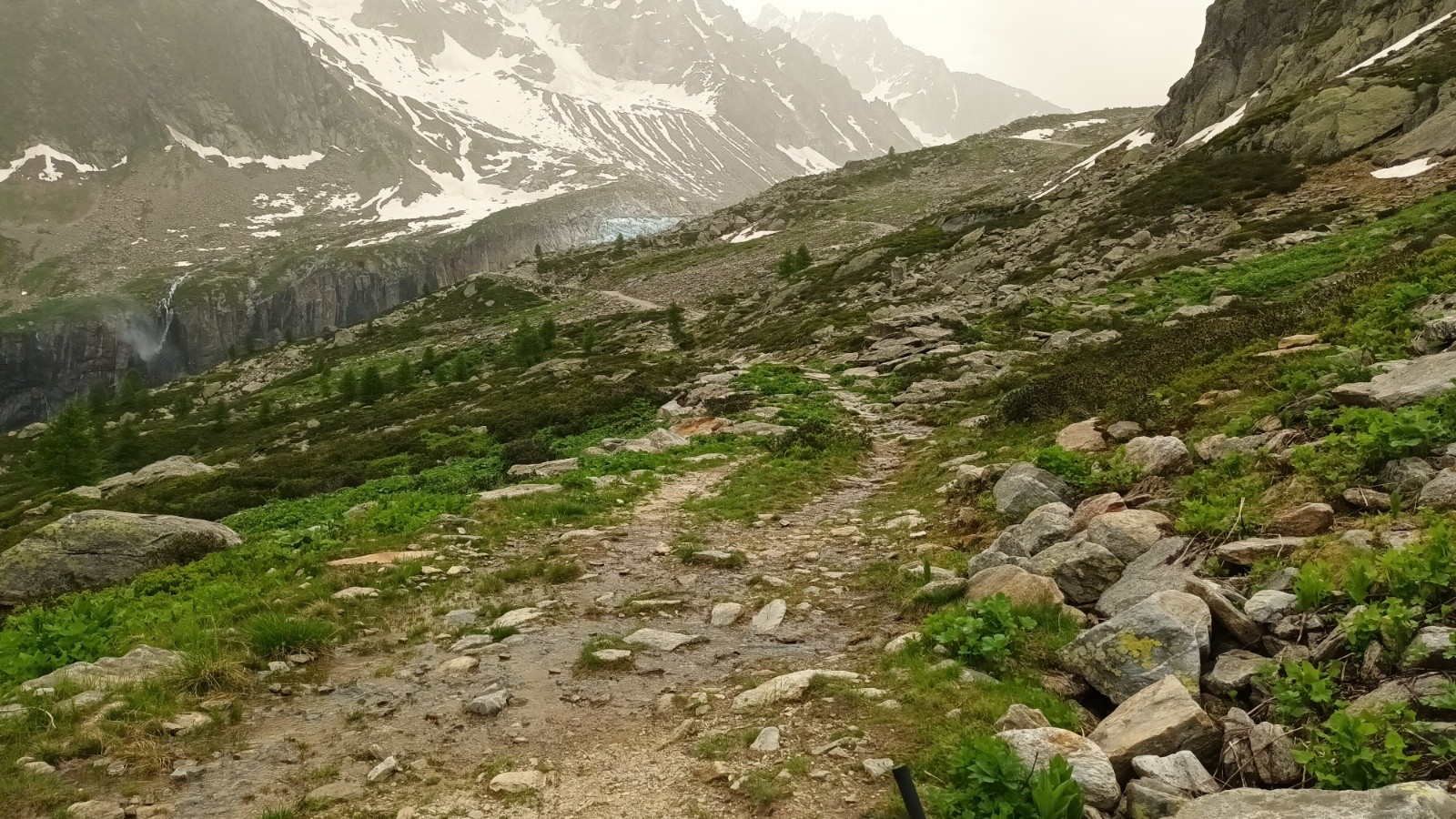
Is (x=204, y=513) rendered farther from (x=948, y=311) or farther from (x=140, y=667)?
(x=948, y=311)

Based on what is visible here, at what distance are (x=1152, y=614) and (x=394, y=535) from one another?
12.3 metres

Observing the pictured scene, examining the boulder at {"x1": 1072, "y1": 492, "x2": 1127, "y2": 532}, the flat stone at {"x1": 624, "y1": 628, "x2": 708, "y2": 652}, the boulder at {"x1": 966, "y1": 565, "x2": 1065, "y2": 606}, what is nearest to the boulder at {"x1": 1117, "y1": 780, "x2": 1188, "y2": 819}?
the boulder at {"x1": 966, "y1": 565, "x2": 1065, "y2": 606}

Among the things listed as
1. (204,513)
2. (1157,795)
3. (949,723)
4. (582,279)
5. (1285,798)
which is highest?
(582,279)

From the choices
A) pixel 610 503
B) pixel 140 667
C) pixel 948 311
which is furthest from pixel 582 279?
pixel 140 667

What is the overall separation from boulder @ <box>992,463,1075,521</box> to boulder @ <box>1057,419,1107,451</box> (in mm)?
1562

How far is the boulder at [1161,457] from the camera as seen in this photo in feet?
31.1

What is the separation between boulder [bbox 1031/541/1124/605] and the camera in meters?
7.43

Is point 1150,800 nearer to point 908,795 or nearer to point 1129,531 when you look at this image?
point 908,795

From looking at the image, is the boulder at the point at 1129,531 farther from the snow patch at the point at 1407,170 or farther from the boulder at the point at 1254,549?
the snow patch at the point at 1407,170

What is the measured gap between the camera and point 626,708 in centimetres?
701

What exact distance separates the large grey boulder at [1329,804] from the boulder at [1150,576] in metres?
2.81

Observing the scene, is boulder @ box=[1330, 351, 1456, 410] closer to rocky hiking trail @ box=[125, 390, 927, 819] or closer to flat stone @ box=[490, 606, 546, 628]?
rocky hiking trail @ box=[125, 390, 927, 819]

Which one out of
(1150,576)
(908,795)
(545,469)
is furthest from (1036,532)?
(545,469)

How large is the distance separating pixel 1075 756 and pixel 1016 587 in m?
2.94
